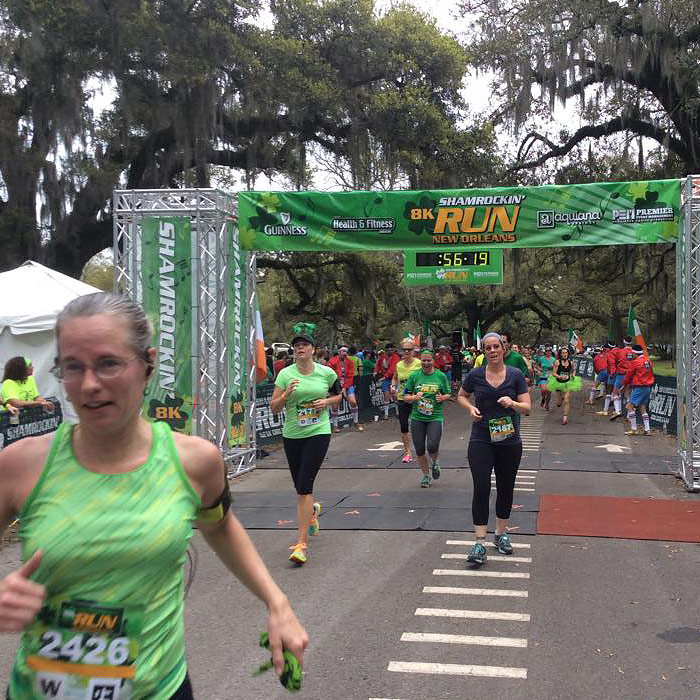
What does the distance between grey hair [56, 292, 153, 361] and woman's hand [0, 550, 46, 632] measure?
0.55 metres

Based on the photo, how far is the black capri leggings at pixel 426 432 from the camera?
10.3 metres

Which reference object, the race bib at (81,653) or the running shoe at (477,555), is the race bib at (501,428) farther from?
the race bib at (81,653)

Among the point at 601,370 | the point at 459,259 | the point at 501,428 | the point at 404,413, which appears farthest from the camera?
the point at 601,370

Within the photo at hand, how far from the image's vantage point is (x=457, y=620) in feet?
17.4

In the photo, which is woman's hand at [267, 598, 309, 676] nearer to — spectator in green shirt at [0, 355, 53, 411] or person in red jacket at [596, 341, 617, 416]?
spectator in green shirt at [0, 355, 53, 411]

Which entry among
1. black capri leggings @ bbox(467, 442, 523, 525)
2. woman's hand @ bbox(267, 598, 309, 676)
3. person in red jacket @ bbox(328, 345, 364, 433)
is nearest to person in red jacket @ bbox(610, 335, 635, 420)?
person in red jacket @ bbox(328, 345, 364, 433)

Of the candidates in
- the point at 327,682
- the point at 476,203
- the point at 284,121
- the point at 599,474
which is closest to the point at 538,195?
the point at 476,203

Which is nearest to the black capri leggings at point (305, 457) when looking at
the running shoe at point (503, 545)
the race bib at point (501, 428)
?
the race bib at point (501, 428)

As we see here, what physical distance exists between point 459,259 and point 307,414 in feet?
21.4

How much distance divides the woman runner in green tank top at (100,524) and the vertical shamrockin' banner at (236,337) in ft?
32.4

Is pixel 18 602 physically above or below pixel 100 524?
below

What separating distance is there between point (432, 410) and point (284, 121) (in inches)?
450

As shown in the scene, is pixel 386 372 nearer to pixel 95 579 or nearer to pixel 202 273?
pixel 202 273

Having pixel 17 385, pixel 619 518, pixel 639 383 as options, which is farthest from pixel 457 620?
pixel 639 383
